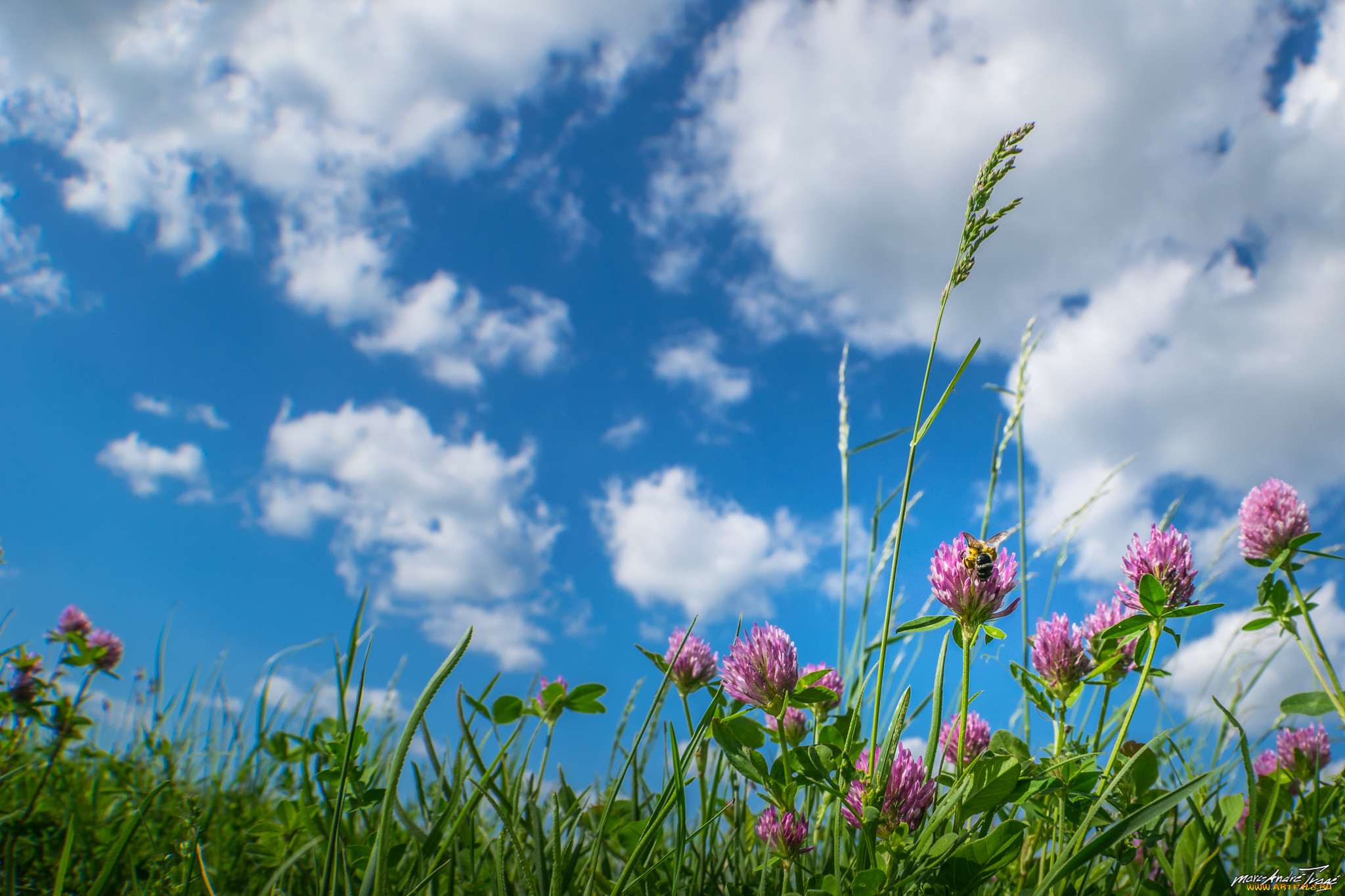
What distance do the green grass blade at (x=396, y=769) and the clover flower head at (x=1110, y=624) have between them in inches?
54.4

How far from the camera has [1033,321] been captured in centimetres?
334

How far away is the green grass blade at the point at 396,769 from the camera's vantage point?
1.04 m

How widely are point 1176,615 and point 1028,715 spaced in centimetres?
102

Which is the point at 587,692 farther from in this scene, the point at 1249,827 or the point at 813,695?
the point at 1249,827

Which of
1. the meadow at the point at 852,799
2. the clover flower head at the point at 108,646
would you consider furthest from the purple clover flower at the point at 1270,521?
the clover flower head at the point at 108,646

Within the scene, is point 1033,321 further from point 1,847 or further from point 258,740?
point 1,847

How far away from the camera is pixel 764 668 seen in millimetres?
1437

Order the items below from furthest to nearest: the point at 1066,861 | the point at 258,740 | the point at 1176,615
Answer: the point at 258,740 → the point at 1176,615 → the point at 1066,861

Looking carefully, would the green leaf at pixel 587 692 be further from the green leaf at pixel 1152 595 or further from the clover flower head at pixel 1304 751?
the clover flower head at pixel 1304 751

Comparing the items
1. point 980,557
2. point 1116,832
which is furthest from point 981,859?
point 980,557

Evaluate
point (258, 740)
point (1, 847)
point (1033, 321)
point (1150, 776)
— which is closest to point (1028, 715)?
point (1150, 776)

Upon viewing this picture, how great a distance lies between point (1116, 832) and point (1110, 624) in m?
0.80

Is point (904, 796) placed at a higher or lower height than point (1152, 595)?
lower

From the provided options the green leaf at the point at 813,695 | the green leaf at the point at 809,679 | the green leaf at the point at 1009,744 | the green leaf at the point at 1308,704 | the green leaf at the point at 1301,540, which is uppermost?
the green leaf at the point at 1301,540
